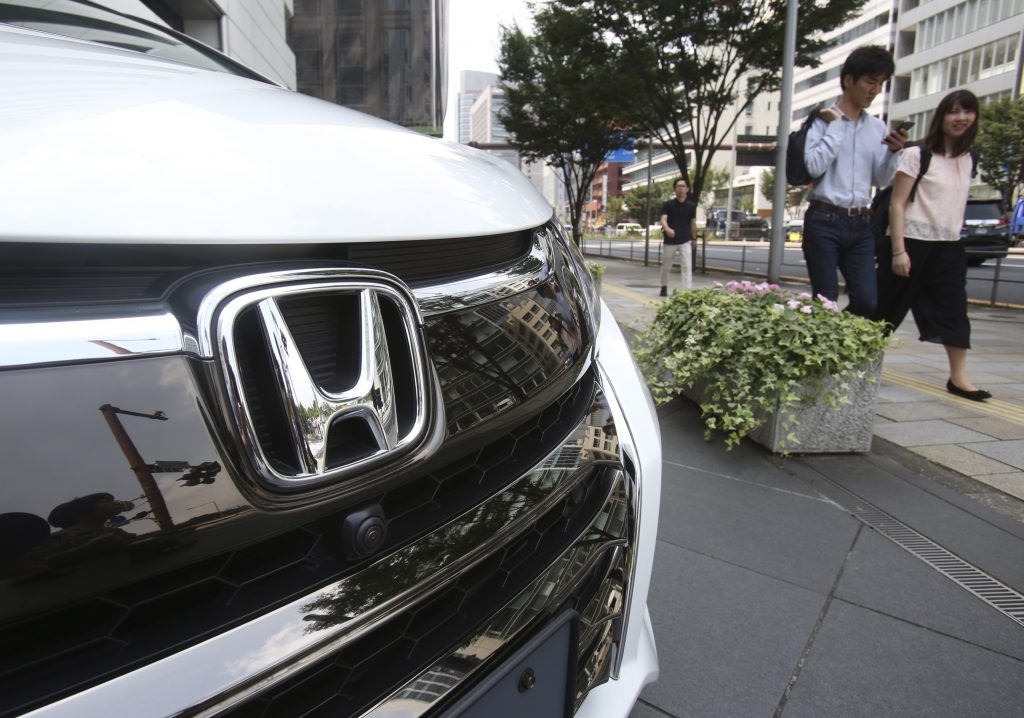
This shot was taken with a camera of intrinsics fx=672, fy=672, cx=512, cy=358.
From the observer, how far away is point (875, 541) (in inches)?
93.9

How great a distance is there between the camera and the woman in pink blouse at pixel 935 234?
3.80 meters

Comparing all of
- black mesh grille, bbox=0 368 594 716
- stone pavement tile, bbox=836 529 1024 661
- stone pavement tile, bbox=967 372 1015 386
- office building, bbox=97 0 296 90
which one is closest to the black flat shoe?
stone pavement tile, bbox=967 372 1015 386

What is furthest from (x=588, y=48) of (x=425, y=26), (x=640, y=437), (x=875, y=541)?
(x=640, y=437)

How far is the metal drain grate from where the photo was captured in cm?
204

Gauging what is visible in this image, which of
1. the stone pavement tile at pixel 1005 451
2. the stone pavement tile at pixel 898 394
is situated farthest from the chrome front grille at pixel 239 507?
the stone pavement tile at pixel 898 394

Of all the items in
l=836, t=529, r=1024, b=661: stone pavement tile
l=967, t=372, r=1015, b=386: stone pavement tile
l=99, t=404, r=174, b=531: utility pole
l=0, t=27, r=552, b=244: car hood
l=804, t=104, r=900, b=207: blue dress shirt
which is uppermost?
l=804, t=104, r=900, b=207: blue dress shirt

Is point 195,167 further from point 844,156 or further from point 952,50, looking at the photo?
point 952,50

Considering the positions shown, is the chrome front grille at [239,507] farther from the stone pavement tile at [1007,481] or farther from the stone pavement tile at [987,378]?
the stone pavement tile at [987,378]

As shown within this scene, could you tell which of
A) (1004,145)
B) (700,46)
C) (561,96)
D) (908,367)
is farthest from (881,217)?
(1004,145)

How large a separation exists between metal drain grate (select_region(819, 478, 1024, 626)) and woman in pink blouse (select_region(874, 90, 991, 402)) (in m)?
1.66

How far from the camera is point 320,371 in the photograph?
2.14ft

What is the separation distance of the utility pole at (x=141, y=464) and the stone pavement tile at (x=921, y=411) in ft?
13.6

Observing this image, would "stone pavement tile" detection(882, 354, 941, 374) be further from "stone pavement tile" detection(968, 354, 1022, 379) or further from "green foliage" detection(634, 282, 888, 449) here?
"green foliage" detection(634, 282, 888, 449)

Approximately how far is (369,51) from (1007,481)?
1862 cm
